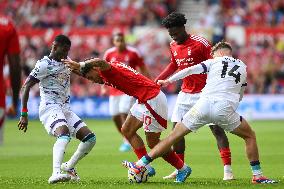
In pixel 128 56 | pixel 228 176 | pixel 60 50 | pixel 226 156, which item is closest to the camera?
pixel 60 50

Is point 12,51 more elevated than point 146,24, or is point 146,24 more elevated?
point 146,24

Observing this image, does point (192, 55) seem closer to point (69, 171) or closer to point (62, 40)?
point (62, 40)

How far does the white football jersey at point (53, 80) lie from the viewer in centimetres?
1233

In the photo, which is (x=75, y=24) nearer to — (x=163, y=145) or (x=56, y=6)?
(x=56, y=6)

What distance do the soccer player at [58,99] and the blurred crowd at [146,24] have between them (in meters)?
20.2

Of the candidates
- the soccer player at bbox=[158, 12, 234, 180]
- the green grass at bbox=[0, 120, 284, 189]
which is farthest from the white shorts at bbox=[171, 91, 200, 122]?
the green grass at bbox=[0, 120, 284, 189]

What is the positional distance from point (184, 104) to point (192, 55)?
0.84 m

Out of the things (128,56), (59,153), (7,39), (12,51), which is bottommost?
(59,153)

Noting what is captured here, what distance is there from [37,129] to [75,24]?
33.9 ft

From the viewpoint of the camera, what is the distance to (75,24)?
121ft

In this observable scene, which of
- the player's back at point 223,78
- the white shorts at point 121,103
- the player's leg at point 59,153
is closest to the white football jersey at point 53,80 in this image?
the player's leg at point 59,153

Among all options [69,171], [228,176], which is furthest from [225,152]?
[69,171]

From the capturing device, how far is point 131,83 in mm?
12211

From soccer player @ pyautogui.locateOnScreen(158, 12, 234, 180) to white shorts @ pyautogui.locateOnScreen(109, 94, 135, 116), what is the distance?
6.01m
